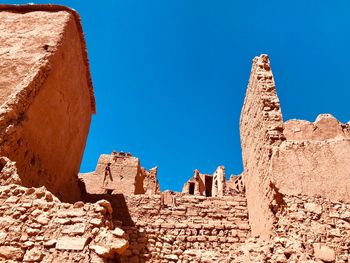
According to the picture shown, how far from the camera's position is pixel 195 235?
655 cm

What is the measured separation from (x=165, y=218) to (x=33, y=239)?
3634mm

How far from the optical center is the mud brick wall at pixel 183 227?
5.77 m

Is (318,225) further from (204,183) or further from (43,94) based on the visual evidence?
(204,183)

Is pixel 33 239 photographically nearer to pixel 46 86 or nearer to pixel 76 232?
pixel 76 232

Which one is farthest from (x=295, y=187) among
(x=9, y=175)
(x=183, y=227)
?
(x=9, y=175)

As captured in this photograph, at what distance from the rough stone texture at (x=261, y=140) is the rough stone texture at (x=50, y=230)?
9.72 feet

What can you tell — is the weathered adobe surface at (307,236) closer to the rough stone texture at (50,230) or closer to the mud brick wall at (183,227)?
the mud brick wall at (183,227)

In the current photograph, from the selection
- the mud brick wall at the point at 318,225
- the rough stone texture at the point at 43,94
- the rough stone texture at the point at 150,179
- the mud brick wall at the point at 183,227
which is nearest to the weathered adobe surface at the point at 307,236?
the mud brick wall at the point at 318,225

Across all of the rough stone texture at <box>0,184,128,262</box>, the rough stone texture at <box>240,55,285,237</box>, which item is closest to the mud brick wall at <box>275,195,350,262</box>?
the rough stone texture at <box>240,55,285,237</box>

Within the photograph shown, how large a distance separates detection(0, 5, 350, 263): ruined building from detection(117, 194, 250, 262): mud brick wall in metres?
0.02

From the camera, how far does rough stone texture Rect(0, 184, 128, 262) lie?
12.1 feet

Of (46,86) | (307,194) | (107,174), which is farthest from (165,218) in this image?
(107,174)

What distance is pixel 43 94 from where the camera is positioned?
6.04 metres

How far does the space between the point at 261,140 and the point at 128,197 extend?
3.44 meters
